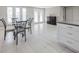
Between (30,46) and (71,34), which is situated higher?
(71,34)

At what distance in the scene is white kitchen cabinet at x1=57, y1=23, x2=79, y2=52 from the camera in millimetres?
2029

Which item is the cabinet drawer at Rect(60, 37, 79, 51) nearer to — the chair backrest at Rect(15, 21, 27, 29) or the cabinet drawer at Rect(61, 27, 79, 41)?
the cabinet drawer at Rect(61, 27, 79, 41)

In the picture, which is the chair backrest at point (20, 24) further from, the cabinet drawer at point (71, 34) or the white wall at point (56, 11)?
the cabinet drawer at point (71, 34)

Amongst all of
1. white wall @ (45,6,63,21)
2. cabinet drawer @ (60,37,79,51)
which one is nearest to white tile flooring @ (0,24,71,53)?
cabinet drawer @ (60,37,79,51)

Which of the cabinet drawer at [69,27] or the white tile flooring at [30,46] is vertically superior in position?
the cabinet drawer at [69,27]

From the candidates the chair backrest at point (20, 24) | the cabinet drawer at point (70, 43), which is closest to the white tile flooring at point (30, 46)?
the cabinet drawer at point (70, 43)

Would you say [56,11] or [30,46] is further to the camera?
[56,11]

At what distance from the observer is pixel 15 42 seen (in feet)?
9.77

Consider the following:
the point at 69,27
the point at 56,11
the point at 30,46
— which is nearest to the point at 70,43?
the point at 69,27

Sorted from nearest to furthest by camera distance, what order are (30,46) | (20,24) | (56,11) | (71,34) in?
1. (71,34)
2. (30,46)
3. (20,24)
4. (56,11)

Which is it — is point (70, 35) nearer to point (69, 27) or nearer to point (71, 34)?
point (71, 34)

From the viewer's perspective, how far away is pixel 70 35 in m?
2.22

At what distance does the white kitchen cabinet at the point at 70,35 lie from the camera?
2029mm
